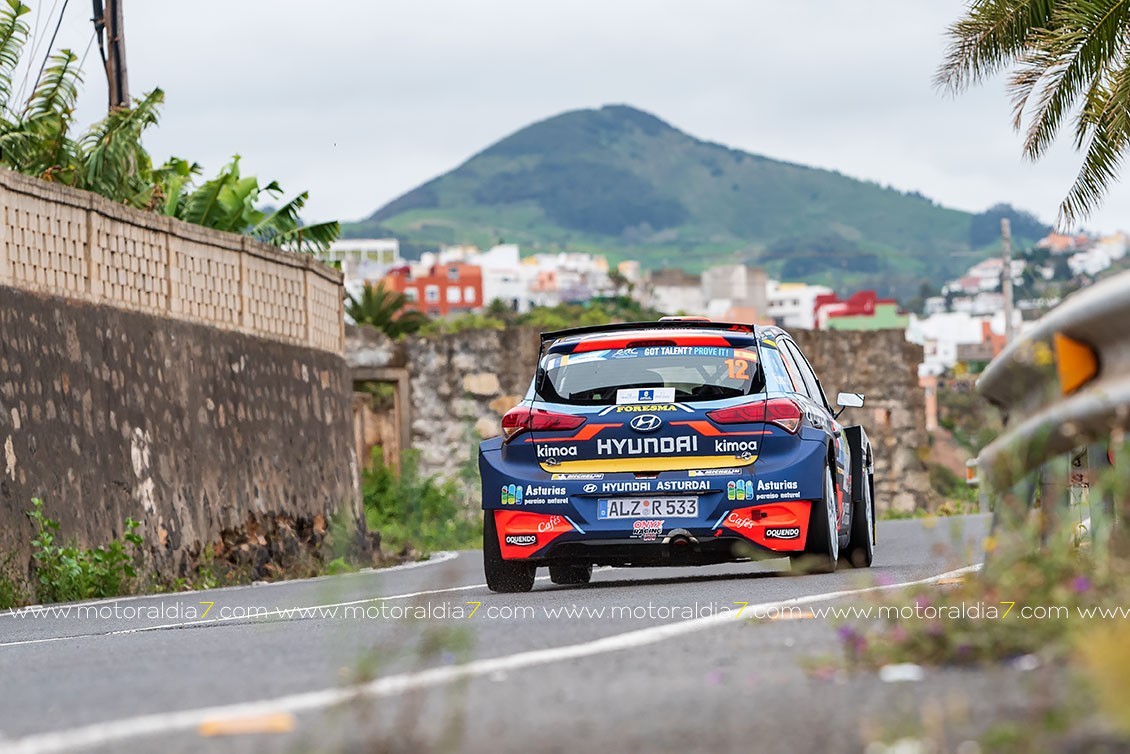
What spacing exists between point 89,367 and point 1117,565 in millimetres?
11805

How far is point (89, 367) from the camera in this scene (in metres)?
16.2

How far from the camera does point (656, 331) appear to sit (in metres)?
12.0

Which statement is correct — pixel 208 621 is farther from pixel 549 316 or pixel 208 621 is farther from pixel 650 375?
pixel 549 316

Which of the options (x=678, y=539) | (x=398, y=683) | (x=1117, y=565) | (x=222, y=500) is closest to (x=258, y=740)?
(x=398, y=683)

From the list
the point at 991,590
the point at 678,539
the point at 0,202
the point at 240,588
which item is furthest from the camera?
the point at 240,588

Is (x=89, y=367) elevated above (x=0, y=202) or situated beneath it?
situated beneath

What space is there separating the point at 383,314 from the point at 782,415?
143 ft

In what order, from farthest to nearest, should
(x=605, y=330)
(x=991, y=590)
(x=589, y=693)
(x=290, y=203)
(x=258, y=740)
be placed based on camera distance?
(x=290, y=203), (x=605, y=330), (x=991, y=590), (x=589, y=693), (x=258, y=740)

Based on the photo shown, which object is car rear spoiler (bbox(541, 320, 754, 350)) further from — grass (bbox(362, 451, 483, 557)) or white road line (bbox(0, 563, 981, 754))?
grass (bbox(362, 451, 483, 557))

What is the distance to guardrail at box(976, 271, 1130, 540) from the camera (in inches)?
240

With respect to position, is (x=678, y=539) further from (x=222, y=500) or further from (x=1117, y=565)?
(x=222, y=500)

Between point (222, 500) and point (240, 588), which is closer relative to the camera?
point (240, 588)

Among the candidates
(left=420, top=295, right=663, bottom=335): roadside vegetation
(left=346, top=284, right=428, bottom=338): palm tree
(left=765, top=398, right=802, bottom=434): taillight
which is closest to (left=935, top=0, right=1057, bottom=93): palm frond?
(left=765, top=398, right=802, bottom=434): taillight

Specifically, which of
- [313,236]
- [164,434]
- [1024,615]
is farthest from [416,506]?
[1024,615]
